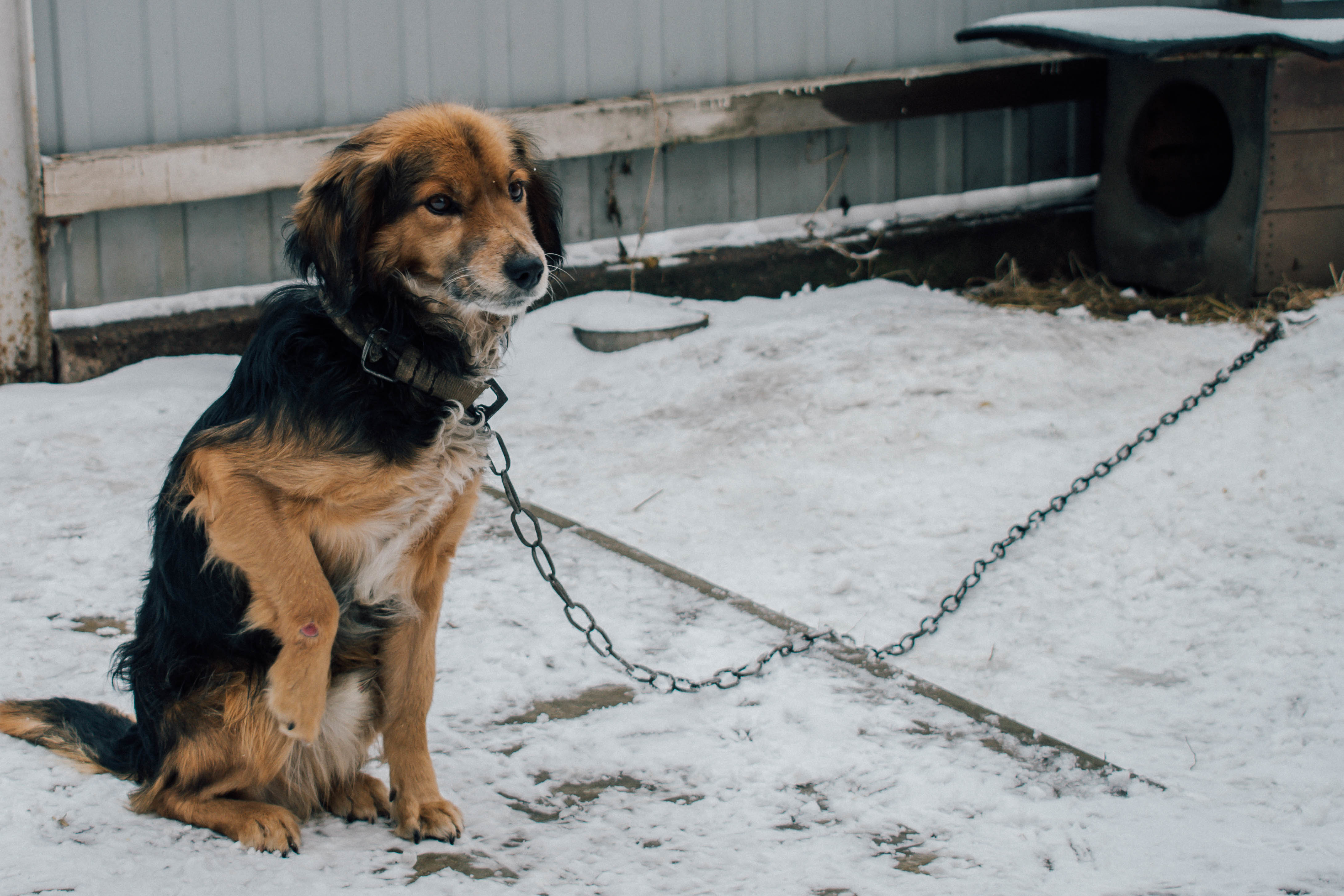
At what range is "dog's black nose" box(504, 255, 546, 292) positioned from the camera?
7.75ft

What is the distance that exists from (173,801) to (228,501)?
60 cm

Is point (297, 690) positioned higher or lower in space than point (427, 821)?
higher

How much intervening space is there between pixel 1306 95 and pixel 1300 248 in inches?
28.5

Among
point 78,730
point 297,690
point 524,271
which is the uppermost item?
point 524,271

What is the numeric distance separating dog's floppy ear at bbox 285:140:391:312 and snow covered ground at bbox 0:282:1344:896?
1.08 m

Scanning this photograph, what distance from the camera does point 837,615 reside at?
3.61 meters

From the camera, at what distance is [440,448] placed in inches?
90.6

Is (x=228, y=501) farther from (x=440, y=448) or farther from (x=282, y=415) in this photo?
(x=440, y=448)

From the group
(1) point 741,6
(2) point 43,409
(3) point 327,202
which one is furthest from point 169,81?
(3) point 327,202

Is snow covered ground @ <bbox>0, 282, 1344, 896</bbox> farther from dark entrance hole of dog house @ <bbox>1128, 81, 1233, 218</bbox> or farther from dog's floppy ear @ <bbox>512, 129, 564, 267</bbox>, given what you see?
dark entrance hole of dog house @ <bbox>1128, 81, 1233, 218</bbox>

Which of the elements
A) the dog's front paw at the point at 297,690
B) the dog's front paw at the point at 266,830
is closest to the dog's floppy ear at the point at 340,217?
the dog's front paw at the point at 297,690

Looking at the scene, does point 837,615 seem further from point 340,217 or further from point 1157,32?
point 1157,32

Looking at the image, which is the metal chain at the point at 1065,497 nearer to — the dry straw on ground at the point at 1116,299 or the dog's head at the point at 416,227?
the dry straw on ground at the point at 1116,299

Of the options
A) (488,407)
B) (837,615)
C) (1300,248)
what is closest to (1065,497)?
(837,615)
